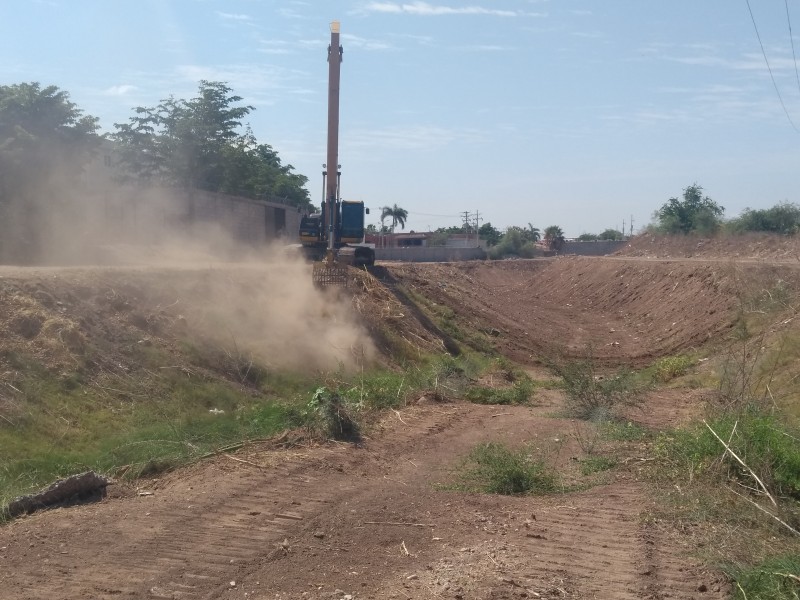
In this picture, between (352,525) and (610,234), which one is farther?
(610,234)

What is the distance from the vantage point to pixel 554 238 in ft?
323

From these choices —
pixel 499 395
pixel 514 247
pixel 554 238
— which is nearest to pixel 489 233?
pixel 554 238

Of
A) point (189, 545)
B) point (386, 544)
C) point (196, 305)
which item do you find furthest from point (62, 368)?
point (386, 544)

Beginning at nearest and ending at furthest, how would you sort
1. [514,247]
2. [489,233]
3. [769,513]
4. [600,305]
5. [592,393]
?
[769,513]
[592,393]
[600,305]
[514,247]
[489,233]

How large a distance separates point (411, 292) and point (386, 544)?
90.0ft

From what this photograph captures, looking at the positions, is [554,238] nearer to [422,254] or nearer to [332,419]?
[422,254]

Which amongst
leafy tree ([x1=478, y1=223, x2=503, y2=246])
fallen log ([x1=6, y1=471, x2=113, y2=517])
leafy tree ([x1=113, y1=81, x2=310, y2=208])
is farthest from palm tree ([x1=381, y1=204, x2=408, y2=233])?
fallen log ([x1=6, y1=471, x2=113, y2=517])

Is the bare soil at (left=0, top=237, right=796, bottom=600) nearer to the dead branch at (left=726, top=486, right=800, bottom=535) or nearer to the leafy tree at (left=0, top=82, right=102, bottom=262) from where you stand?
the dead branch at (left=726, top=486, right=800, bottom=535)

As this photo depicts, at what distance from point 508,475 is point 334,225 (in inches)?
935

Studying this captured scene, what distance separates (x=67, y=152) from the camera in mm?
36469

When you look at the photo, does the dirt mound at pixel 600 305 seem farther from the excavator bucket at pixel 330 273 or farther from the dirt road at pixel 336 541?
the dirt road at pixel 336 541

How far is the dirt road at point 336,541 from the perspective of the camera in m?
7.50

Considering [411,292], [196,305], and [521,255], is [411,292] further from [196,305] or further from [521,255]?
[521,255]

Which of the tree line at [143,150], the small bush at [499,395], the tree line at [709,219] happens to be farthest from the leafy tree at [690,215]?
the small bush at [499,395]
